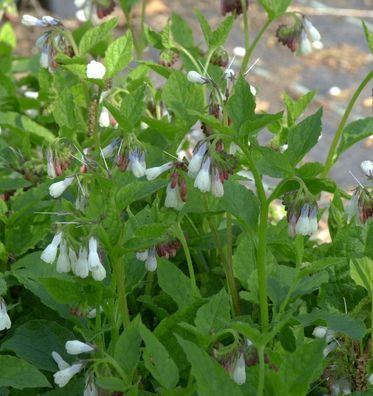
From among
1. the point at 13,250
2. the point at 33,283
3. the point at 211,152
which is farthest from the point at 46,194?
the point at 211,152

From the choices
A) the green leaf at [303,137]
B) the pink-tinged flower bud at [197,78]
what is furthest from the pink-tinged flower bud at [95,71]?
the green leaf at [303,137]

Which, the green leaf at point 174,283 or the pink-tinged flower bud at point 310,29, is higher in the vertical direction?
the pink-tinged flower bud at point 310,29

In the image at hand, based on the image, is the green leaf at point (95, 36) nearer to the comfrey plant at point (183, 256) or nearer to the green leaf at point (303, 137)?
the comfrey plant at point (183, 256)

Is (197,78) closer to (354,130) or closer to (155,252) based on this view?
(155,252)

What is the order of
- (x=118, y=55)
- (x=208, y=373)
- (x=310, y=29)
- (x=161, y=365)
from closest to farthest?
→ 1. (x=208, y=373)
2. (x=161, y=365)
3. (x=118, y=55)
4. (x=310, y=29)

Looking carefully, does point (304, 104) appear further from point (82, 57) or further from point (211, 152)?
point (211, 152)

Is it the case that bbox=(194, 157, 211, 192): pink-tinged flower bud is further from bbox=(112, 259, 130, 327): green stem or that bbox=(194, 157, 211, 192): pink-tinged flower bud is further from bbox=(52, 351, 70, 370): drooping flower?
bbox=(52, 351, 70, 370): drooping flower

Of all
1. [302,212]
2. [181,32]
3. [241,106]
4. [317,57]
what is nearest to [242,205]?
[302,212]
